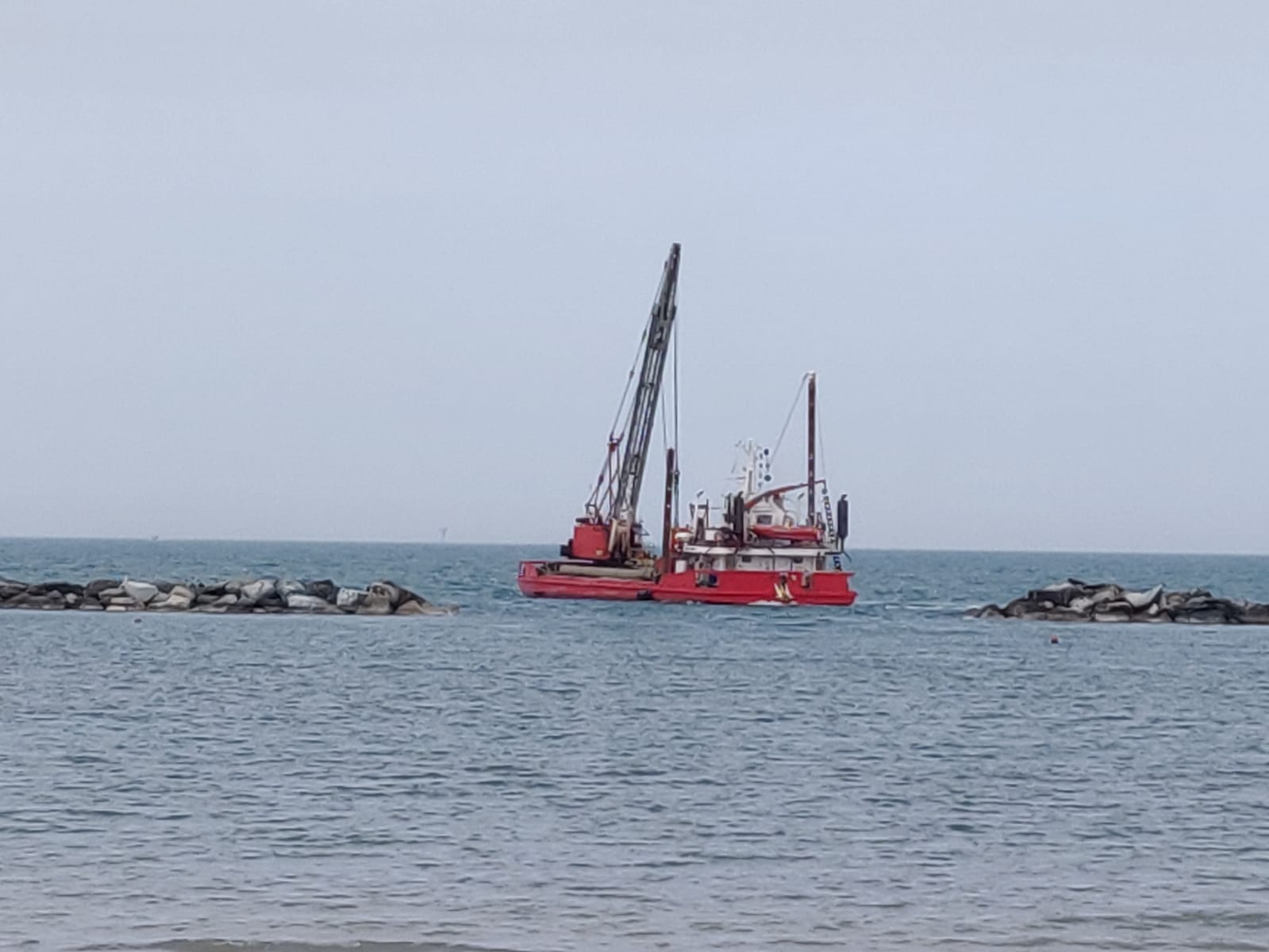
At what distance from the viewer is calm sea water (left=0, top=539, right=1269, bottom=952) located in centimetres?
2045

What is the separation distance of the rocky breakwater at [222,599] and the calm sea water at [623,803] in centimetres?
2510

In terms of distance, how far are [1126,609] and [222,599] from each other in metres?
40.5

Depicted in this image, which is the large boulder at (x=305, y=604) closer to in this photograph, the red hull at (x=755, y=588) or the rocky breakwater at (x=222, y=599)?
the rocky breakwater at (x=222, y=599)

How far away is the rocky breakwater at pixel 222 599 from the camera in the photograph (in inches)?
3366

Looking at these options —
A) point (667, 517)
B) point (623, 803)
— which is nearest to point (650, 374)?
point (667, 517)

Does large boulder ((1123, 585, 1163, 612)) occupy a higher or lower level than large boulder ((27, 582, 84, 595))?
higher

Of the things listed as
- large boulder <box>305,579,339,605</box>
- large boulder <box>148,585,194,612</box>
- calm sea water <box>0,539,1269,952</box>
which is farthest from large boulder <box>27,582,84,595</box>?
calm sea water <box>0,539,1269,952</box>

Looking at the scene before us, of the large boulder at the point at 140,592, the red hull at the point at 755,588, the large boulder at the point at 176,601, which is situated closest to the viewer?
the large boulder at the point at 176,601

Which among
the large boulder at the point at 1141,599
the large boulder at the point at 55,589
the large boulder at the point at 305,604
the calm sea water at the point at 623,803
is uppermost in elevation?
the large boulder at the point at 1141,599

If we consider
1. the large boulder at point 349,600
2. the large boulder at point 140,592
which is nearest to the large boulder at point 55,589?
the large boulder at point 140,592

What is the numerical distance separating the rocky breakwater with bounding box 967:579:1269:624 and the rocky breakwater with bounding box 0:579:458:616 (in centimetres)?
2620

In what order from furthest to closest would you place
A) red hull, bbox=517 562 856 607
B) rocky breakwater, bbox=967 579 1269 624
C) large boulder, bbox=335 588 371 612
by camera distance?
rocky breakwater, bbox=967 579 1269 624 < red hull, bbox=517 562 856 607 < large boulder, bbox=335 588 371 612

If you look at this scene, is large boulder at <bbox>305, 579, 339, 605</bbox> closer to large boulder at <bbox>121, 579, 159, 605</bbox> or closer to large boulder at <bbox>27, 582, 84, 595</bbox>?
large boulder at <bbox>121, 579, 159, 605</bbox>

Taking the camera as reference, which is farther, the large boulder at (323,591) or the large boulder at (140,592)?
the large boulder at (323,591)
